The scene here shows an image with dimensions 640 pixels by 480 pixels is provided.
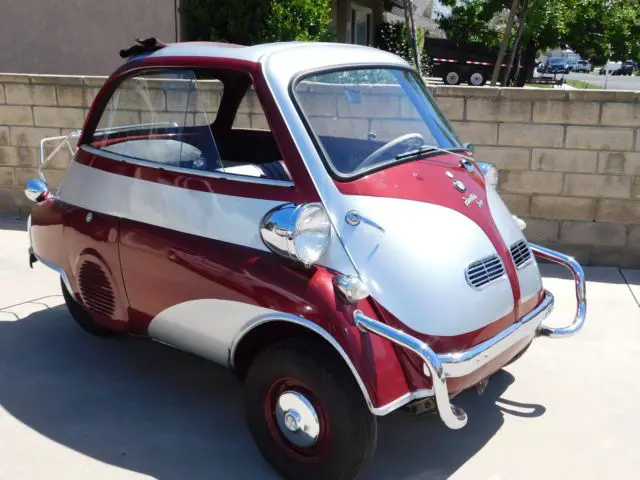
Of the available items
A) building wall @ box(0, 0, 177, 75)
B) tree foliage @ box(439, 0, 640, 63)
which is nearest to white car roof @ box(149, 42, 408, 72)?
building wall @ box(0, 0, 177, 75)

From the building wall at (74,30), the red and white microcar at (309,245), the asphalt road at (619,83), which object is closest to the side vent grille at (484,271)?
the red and white microcar at (309,245)

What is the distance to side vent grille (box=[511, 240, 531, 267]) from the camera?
319 centimetres

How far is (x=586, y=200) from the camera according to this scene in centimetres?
580

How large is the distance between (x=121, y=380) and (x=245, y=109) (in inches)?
71.8

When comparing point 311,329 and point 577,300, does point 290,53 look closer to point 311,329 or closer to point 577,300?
point 311,329

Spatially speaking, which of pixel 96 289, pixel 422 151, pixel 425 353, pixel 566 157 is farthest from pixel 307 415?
pixel 566 157

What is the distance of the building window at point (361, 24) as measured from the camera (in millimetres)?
18422

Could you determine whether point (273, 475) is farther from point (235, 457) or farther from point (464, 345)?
point (464, 345)

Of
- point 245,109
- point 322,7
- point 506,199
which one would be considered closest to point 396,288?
point 245,109

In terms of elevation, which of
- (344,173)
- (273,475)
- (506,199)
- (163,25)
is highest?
(163,25)

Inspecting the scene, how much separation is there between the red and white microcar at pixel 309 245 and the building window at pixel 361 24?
1517 centimetres

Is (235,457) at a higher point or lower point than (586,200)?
lower

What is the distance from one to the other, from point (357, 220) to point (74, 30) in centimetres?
942

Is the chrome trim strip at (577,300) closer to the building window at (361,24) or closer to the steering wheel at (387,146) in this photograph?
the steering wheel at (387,146)
